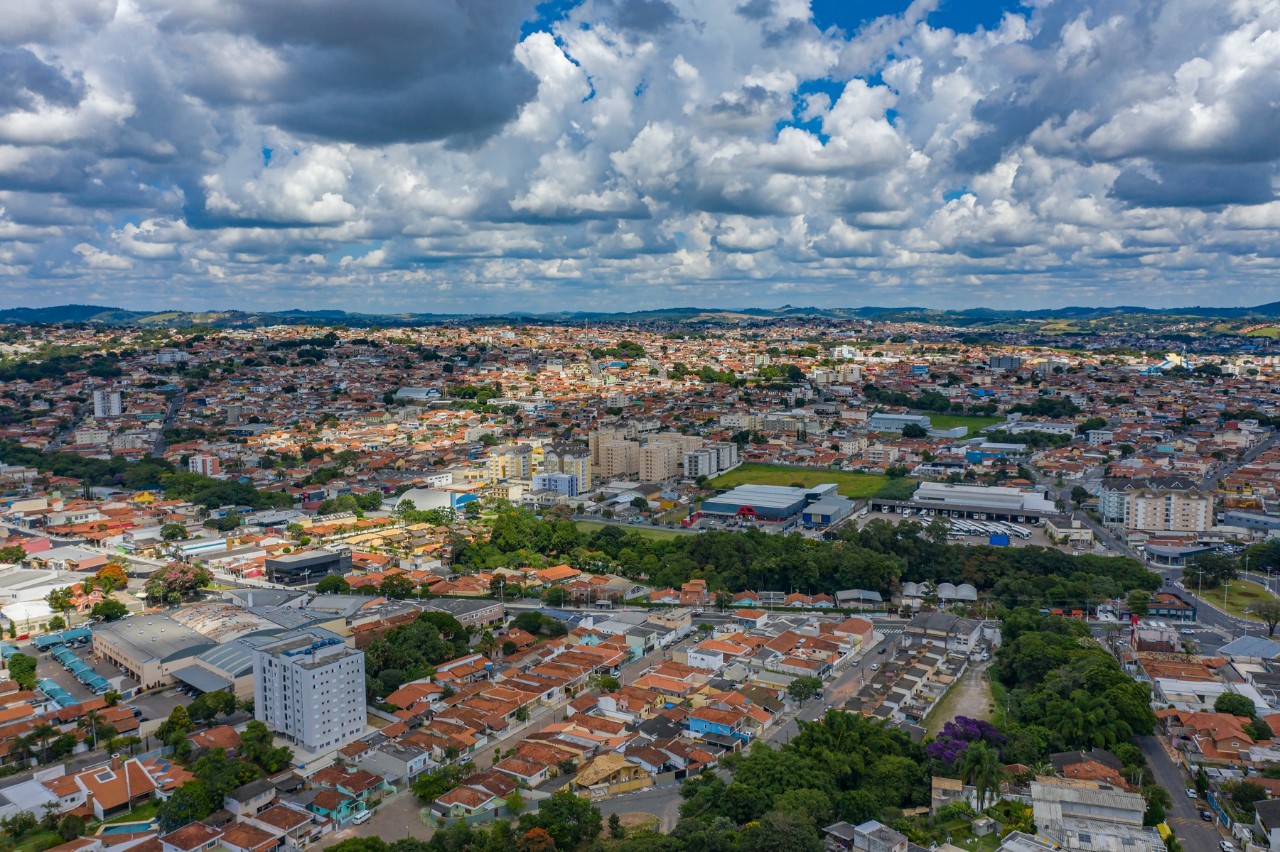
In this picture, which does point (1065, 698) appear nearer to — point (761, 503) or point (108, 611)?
point (761, 503)

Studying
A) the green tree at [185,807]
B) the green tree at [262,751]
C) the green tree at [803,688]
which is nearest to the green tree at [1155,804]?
the green tree at [803,688]

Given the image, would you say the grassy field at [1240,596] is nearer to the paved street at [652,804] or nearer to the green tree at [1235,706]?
the green tree at [1235,706]

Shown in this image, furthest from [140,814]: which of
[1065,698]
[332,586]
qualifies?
[1065,698]

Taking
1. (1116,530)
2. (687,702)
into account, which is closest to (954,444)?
(1116,530)

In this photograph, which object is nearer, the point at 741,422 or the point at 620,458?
the point at 620,458

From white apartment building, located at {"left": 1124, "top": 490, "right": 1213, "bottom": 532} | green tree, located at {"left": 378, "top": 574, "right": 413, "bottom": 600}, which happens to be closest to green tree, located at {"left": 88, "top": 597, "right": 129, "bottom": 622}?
green tree, located at {"left": 378, "top": 574, "right": 413, "bottom": 600}

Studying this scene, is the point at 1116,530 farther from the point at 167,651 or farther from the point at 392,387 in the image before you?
the point at 392,387
